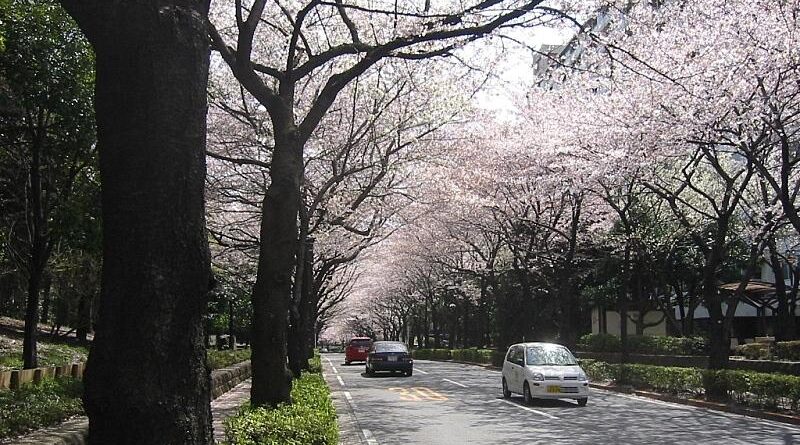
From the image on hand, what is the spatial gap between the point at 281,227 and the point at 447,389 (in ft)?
48.7

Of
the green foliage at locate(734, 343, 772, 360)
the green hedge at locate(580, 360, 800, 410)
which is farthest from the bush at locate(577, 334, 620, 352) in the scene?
the green hedge at locate(580, 360, 800, 410)

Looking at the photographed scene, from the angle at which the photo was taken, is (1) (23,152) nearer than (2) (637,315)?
Yes

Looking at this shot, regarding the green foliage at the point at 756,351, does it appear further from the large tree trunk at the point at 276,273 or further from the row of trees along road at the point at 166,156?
the large tree trunk at the point at 276,273

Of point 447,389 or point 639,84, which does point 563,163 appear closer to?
point 639,84

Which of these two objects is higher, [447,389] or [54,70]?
[54,70]

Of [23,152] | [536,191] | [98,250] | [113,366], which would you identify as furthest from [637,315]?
[113,366]

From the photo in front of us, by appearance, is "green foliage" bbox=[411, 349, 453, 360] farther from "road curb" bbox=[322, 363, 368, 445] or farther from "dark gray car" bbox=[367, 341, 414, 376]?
"road curb" bbox=[322, 363, 368, 445]

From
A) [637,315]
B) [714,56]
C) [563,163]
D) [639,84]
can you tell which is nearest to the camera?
[714,56]

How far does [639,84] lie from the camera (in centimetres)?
1836

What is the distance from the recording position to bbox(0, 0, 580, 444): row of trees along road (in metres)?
3.69

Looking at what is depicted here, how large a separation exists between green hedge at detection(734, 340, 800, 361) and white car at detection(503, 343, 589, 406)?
9.30m

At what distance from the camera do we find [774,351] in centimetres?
2483

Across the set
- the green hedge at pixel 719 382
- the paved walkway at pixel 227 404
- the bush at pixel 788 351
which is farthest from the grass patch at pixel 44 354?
the bush at pixel 788 351

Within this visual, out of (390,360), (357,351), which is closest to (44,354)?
(390,360)
